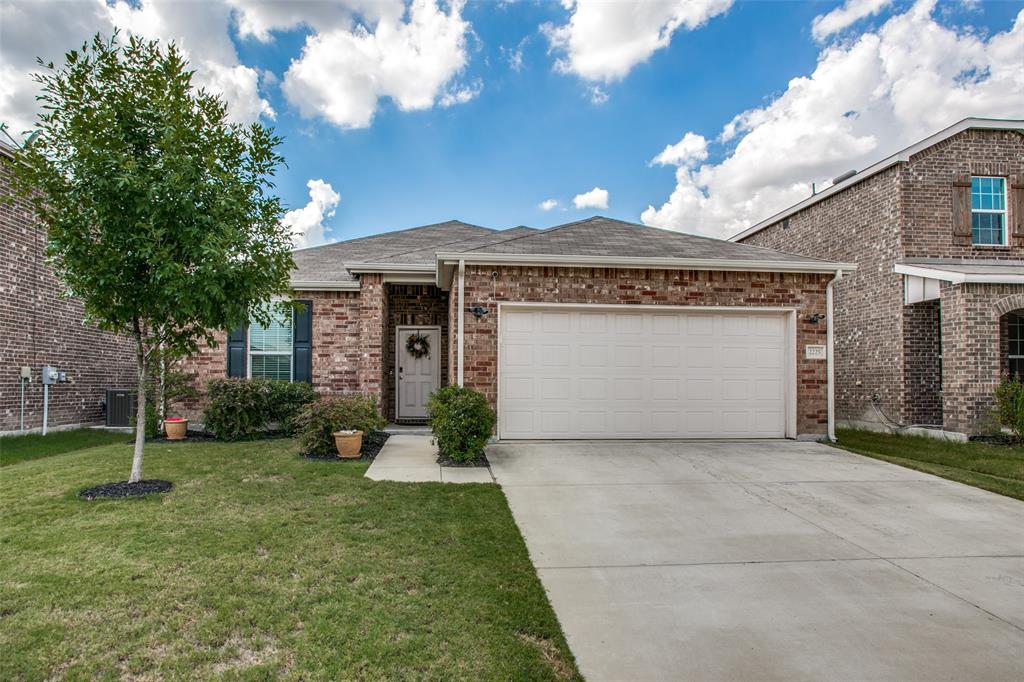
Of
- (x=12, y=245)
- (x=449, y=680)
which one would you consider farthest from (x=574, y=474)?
(x=12, y=245)

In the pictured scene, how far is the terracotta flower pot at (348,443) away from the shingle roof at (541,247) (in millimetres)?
2405

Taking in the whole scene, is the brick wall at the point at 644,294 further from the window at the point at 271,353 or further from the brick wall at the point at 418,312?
the window at the point at 271,353

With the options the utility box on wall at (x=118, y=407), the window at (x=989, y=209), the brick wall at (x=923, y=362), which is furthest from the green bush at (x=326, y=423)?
the window at (x=989, y=209)

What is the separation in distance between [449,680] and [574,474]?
4.24m

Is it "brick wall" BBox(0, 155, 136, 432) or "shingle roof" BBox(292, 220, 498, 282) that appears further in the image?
"shingle roof" BBox(292, 220, 498, 282)

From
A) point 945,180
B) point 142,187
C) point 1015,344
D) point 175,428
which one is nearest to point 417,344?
point 175,428

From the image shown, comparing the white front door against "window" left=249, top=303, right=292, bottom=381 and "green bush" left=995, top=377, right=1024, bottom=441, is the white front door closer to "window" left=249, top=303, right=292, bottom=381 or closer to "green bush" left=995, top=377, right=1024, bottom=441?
"window" left=249, top=303, right=292, bottom=381

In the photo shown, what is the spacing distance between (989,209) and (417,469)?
1365cm

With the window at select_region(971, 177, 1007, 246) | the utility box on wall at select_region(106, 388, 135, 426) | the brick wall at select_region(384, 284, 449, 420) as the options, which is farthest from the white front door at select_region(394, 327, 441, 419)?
the window at select_region(971, 177, 1007, 246)

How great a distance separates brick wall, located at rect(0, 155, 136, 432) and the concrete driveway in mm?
8895

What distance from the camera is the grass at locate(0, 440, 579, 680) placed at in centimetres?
243

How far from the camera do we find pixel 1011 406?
885 cm

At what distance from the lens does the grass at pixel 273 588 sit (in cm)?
243

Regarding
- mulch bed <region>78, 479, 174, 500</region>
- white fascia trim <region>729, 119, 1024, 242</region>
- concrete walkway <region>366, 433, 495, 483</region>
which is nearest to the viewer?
mulch bed <region>78, 479, 174, 500</region>
